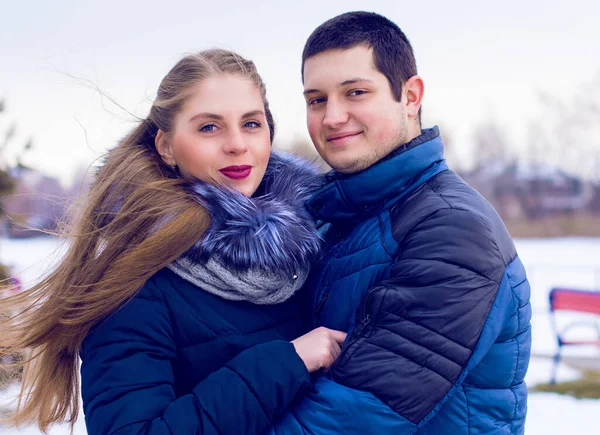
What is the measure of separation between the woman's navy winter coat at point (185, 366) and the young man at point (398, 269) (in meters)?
0.13

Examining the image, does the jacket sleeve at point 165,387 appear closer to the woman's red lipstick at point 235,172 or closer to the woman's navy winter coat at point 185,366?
the woman's navy winter coat at point 185,366

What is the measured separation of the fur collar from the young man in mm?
109

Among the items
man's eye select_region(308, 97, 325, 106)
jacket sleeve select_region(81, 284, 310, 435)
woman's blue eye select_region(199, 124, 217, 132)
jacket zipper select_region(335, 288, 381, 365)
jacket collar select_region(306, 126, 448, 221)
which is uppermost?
man's eye select_region(308, 97, 325, 106)

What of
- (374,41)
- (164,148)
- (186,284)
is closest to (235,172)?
Result: (164,148)

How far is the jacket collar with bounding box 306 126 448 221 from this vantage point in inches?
76.0

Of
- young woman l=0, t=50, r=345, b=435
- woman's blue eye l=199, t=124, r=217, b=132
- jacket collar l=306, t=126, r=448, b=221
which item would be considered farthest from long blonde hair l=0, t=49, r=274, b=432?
jacket collar l=306, t=126, r=448, b=221

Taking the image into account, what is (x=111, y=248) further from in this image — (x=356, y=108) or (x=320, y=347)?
(x=356, y=108)

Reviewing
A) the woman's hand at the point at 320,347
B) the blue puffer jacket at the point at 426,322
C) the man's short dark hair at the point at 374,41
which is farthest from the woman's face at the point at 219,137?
the woman's hand at the point at 320,347

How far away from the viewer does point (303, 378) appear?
65.8 inches

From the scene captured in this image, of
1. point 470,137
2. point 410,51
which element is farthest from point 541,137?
point 410,51

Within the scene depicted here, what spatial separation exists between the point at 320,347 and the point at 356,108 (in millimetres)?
857

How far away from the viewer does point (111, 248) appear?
1.92 metres

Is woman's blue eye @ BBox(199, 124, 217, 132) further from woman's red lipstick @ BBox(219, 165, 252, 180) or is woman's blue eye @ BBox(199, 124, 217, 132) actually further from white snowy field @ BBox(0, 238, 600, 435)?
white snowy field @ BBox(0, 238, 600, 435)

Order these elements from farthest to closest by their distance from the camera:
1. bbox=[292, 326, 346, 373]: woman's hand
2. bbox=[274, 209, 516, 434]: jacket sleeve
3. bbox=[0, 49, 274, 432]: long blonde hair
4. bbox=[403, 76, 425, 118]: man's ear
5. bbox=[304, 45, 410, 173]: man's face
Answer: bbox=[403, 76, 425, 118]: man's ear < bbox=[304, 45, 410, 173]: man's face < bbox=[0, 49, 274, 432]: long blonde hair < bbox=[292, 326, 346, 373]: woman's hand < bbox=[274, 209, 516, 434]: jacket sleeve
